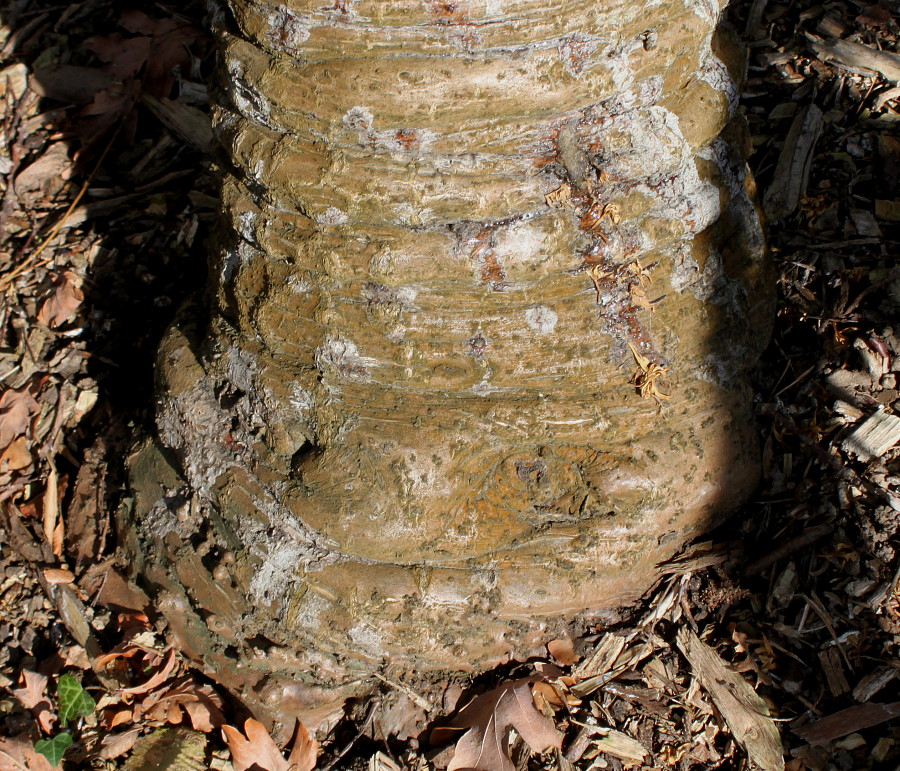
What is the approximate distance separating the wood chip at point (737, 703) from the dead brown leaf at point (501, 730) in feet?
1.58

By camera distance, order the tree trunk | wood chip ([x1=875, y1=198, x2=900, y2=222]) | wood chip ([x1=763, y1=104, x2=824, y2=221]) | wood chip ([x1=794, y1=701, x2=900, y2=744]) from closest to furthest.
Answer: the tree trunk
wood chip ([x1=794, y1=701, x2=900, y2=744])
wood chip ([x1=875, y1=198, x2=900, y2=222])
wood chip ([x1=763, y1=104, x2=824, y2=221])

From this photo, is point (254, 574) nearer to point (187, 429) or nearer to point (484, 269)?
point (187, 429)

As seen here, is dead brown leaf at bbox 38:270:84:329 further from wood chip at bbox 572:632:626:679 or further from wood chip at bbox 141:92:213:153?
wood chip at bbox 572:632:626:679

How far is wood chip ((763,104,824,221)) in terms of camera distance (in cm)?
316

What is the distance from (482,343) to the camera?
2088 millimetres

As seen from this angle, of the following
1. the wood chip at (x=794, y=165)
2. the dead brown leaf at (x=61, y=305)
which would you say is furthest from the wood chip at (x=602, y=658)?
the dead brown leaf at (x=61, y=305)

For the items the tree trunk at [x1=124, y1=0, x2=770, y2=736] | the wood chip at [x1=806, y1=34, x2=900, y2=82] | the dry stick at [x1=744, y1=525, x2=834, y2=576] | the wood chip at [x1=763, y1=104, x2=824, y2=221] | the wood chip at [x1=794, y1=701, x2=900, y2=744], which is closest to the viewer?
the tree trunk at [x1=124, y1=0, x2=770, y2=736]

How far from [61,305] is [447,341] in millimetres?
2083

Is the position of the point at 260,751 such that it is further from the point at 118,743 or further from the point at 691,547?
the point at 691,547

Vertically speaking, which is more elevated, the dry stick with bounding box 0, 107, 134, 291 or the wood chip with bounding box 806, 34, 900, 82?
the wood chip with bounding box 806, 34, 900, 82

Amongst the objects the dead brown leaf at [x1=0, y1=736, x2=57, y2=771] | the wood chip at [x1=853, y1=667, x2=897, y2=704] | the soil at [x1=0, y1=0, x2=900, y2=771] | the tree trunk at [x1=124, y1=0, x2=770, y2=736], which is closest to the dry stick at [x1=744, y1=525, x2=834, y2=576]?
the soil at [x1=0, y1=0, x2=900, y2=771]

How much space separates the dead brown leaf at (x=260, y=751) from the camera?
8.03 feet

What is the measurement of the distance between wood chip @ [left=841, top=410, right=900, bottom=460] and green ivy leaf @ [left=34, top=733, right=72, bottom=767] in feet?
8.36

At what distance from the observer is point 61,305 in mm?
3395
